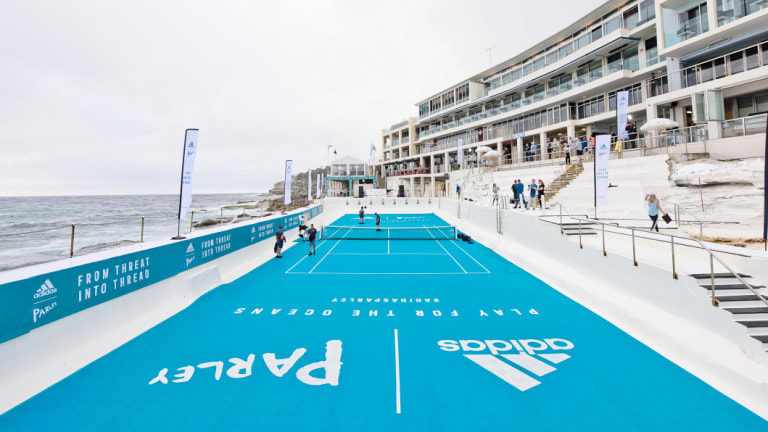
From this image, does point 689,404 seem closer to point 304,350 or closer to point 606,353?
point 606,353

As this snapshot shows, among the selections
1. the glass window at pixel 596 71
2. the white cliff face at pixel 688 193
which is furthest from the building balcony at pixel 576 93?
the white cliff face at pixel 688 193

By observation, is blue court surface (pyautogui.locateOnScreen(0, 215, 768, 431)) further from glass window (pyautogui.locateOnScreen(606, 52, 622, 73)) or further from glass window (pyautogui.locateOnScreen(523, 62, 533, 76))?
glass window (pyautogui.locateOnScreen(523, 62, 533, 76))

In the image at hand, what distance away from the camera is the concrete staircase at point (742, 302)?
5707mm

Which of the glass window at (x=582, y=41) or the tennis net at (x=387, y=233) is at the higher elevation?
the glass window at (x=582, y=41)

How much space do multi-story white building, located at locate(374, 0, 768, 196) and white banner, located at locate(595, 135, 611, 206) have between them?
9.73m

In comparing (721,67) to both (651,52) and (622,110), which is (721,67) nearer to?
(622,110)

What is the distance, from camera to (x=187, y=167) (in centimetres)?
1164

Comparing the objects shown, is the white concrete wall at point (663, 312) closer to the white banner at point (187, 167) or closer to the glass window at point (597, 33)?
the white banner at point (187, 167)

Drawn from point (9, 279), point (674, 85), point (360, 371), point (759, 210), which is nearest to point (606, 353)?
point (360, 371)

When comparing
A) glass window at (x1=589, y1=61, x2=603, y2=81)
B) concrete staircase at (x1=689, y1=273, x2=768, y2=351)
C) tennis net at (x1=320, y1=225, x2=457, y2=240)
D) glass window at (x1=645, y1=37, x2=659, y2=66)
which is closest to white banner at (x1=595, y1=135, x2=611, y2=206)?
concrete staircase at (x1=689, y1=273, x2=768, y2=351)

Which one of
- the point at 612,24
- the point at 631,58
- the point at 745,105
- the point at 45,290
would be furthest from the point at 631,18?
the point at 45,290

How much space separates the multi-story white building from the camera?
1986 cm

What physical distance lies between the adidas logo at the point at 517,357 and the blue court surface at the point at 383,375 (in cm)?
4

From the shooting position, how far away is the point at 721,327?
6.17 meters
